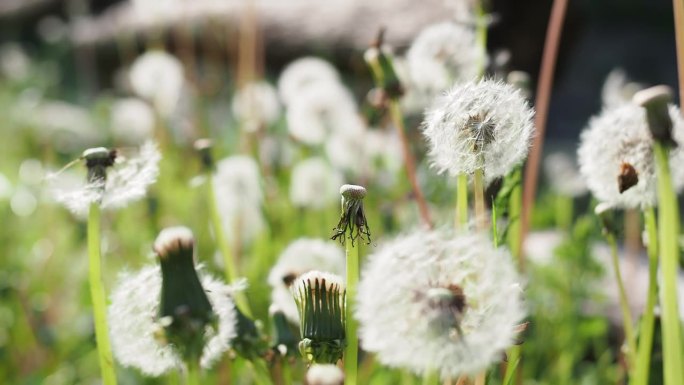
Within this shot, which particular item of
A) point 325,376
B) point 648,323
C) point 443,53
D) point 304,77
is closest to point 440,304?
point 325,376

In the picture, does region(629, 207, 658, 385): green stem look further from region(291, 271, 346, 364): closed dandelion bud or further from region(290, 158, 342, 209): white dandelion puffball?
region(290, 158, 342, 209): white dandelion puffball

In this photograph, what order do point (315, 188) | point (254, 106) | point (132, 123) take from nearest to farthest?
point (254, 106) < point (315, 188) < point (132, 123)

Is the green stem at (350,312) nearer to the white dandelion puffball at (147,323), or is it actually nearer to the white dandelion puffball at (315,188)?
the white dandelion puffball at (147,323)

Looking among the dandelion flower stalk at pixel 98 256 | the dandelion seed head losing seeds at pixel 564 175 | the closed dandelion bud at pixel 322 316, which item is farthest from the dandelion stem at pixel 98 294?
the dandelion seed head losing seeds at pixel 564 175

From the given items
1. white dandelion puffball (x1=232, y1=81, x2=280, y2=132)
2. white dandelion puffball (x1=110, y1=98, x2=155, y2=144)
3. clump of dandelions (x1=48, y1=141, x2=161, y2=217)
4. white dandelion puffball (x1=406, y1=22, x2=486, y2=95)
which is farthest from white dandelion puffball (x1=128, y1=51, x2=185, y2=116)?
clump of dandelions (x1=48, y1=141, x2=161, y2=217)

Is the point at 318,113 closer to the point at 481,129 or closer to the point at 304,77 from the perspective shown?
the point at 304,77

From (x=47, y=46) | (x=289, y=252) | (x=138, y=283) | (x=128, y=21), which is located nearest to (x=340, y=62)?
(x=128, y=21)

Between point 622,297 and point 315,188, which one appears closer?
point 622,297
